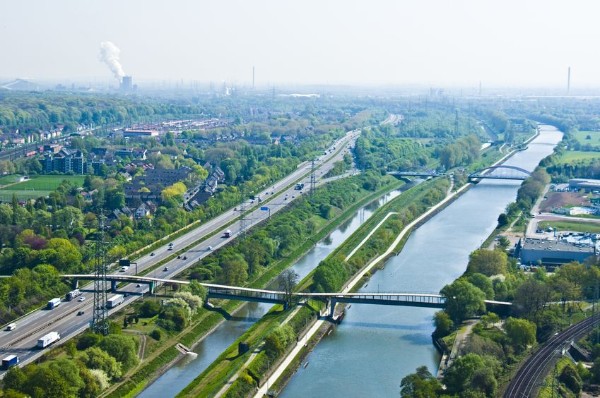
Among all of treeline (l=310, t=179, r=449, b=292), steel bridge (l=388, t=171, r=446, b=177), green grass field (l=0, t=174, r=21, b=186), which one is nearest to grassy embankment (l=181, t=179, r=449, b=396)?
treeline (l=310, t=179, r=449, b=292)

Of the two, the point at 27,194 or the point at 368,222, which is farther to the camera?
the point at 27,194

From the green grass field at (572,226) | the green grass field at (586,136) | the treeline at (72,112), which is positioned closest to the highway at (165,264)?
the green grass field at (572,226)

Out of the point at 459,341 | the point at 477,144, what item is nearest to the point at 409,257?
the point at 459,341

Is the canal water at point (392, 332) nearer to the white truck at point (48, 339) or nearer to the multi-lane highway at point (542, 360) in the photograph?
the multi-lane highway at point (542, 360)

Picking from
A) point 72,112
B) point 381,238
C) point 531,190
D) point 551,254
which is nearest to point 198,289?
point 381,238

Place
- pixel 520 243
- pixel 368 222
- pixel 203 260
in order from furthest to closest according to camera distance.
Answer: pixel 368 222
pixel 520 243
pixel 203 260

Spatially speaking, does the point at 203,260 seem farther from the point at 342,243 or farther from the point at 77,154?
the point at 77,154

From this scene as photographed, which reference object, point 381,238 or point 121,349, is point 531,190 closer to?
point 381,238
